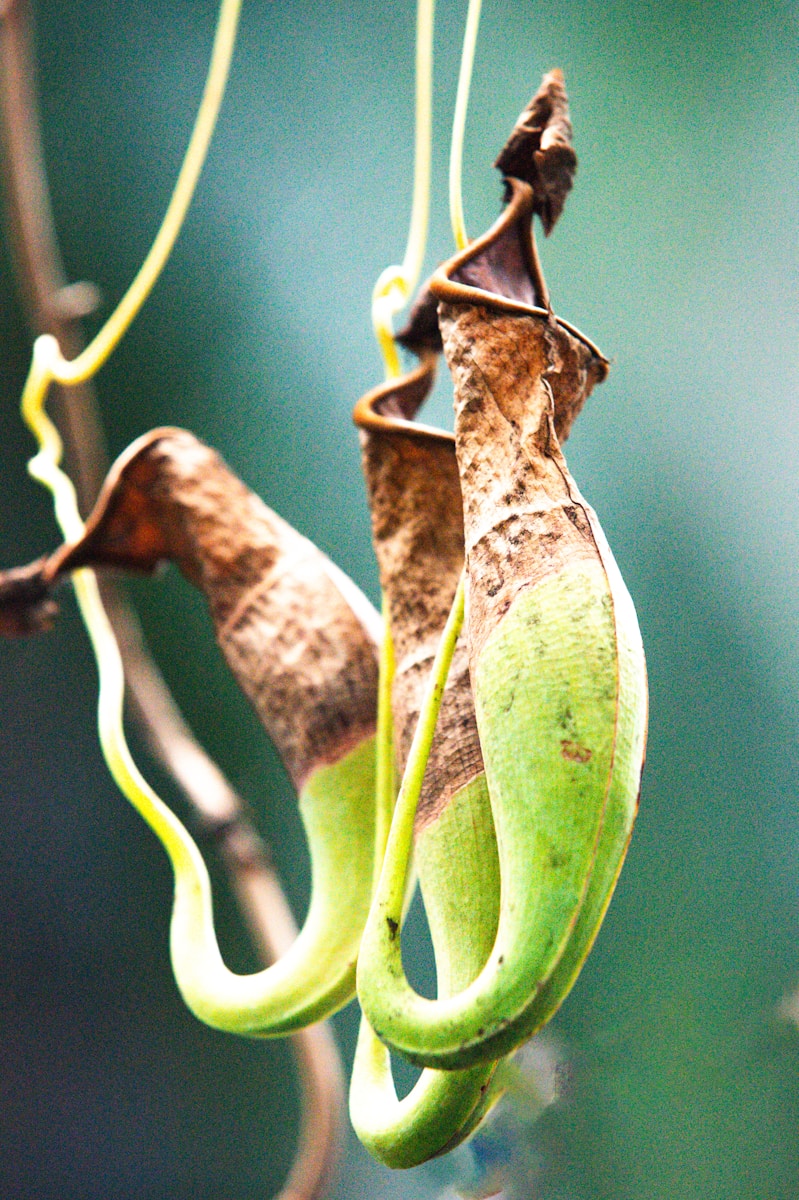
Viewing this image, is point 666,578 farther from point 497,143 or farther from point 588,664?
point 588,664

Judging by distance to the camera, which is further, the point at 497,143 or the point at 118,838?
the point at 118,838

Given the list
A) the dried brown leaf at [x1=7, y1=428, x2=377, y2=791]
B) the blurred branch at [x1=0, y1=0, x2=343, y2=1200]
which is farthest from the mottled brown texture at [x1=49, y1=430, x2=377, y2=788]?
the blurred branch at [x1=0, y1=0, x2=343, y2=1200]

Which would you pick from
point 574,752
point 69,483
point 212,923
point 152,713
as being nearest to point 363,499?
point 152,713

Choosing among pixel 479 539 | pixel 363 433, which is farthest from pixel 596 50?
pixel 479 539

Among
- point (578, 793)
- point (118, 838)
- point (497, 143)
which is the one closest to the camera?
point (578, 793)

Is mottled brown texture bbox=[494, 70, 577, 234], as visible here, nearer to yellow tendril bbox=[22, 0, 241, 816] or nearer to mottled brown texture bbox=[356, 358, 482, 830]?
mottled brown texture bbox=[356, 358, 482, 830]

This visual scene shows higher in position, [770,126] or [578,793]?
[770,126]

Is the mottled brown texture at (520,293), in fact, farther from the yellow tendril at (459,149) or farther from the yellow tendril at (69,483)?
the yellow tendril at (69,483)
